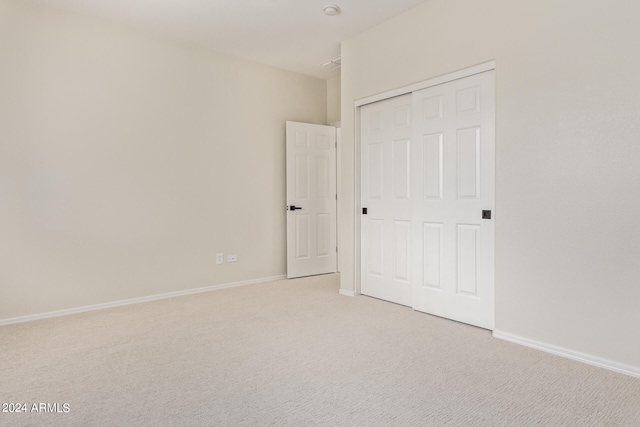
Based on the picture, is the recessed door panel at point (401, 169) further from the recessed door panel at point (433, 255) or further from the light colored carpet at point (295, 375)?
the light colored carpet at point (295, 375)

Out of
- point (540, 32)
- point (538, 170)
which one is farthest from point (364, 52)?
point (538, 170)

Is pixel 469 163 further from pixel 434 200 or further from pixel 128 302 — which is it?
pixel 128 302

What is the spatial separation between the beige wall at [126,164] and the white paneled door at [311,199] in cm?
18

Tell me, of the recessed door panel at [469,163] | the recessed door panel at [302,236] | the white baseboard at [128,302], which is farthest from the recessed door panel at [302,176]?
the recessed door panel at [469,163]

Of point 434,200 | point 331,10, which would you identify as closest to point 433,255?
point 434,200

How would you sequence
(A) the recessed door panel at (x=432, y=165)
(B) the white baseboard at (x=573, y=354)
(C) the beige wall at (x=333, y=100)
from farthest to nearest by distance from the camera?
(C) the beige wall at (x=333, y=100) < (A) the recessed door panel at (x=432, y=165) < (B) the white baseboard at (x=573, y=354)

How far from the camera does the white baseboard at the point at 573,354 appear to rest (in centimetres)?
220

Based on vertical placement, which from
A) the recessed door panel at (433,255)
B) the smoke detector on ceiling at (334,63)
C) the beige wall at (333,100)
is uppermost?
the smoke detector on ceiling at (334,63)

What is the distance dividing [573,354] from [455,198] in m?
1.38

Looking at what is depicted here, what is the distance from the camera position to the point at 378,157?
386 cm

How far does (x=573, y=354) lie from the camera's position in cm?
240

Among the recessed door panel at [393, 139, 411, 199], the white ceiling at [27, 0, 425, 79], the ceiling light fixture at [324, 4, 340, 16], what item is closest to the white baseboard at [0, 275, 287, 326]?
the recessed door panel at [393, 139, 411, 199]

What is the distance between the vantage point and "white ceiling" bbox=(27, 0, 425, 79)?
335cm

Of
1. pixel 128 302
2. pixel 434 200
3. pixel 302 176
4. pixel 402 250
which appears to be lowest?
pixel 128 302
